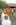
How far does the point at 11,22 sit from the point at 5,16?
0.26ft

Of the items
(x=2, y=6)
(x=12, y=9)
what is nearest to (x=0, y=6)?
(x=2, y=6)

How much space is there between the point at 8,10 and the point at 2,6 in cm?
7

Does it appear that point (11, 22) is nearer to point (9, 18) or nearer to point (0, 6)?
point (9, 18)

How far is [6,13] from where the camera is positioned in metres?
0.49

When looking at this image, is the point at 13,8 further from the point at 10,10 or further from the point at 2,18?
the point at 2,18

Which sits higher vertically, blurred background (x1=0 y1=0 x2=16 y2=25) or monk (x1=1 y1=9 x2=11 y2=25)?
blurred background (x1=0 y1=0 x2=16 y2=25)

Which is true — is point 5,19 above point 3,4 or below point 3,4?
below

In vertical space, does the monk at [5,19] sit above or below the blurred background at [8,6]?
below

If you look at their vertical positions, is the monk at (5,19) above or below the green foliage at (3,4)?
below

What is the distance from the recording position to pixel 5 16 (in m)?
0.49

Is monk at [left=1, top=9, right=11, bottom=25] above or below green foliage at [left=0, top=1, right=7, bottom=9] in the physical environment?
below

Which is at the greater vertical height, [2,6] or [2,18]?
[2,6]

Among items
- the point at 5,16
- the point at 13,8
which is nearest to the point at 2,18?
the point at 5,16

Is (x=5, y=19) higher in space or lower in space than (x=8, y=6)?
lower
